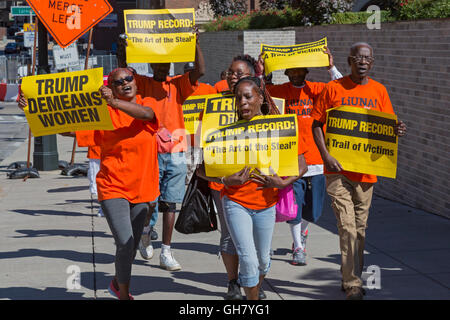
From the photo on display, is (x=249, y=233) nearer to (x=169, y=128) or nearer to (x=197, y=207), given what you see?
(x=197, y=207)

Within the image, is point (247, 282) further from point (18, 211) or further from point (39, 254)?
point (18, 211)

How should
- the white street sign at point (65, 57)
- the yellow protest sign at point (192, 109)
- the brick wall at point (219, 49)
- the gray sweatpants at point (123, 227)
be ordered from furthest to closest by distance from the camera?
the brick wall at point (219, 49) < the white street sign at point (65, 57) < the yellow protest sign at point (192, 109) < the gray sweatpants at point (123, 227)

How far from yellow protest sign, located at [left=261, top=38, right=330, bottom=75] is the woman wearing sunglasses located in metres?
1.85

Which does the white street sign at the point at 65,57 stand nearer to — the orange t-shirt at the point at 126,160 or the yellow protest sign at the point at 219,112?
the yellow protest sign at the point at 219,112

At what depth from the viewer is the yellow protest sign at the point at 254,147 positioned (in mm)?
5176

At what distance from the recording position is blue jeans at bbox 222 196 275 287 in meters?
5.08

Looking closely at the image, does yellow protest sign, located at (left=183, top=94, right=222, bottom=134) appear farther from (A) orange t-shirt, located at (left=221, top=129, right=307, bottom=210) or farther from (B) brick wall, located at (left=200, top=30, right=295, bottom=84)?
(B) brick wall, located at (left=200, top=30, right=295, bottom=84)

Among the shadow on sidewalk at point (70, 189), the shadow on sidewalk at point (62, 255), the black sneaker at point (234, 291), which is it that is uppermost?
the black sneaker at point (234, 291)

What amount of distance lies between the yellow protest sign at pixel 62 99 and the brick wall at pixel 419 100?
491 centimetres

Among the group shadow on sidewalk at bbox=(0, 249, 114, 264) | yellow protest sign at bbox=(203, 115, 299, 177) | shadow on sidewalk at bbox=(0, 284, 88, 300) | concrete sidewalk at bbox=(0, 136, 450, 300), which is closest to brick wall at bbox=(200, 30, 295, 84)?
concrete sidewalk at bbox=(0, 136, 450, 300)

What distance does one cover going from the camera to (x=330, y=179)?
603cm

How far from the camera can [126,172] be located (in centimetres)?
557

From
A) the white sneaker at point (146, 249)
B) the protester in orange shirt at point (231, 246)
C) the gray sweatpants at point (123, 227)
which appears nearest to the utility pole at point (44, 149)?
the white sneaker at point (146, 249)

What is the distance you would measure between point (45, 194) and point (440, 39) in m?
6.33
